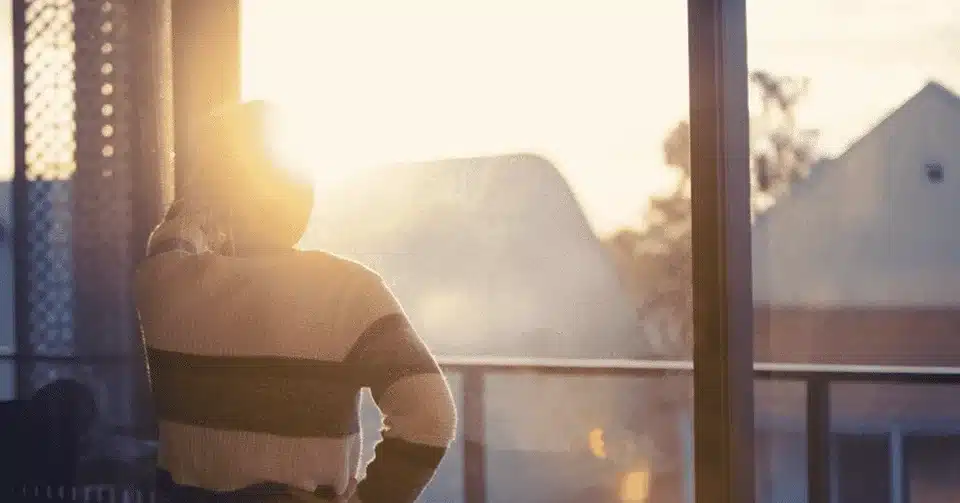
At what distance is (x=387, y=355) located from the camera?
3.58 feet

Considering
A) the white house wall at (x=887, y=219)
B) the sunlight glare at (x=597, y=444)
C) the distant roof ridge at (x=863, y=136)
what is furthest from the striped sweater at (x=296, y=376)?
the white house wall at (x=887, y=219)

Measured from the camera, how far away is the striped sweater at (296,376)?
1098 mm

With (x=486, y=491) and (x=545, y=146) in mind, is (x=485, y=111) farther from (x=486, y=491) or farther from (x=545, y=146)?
(x=545, y=146)

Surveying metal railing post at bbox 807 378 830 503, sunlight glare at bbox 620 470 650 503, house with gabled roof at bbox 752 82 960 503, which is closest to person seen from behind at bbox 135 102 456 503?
metal railing post at bbox 807 378 830 503

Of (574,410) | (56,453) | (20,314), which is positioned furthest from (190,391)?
(574,410)

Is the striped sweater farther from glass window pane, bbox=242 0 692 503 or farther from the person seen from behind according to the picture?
glass window pane, bbox=242 0 692 503

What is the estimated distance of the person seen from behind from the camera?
3.61 feet

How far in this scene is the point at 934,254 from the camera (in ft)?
35.3

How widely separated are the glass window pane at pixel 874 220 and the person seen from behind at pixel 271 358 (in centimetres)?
301

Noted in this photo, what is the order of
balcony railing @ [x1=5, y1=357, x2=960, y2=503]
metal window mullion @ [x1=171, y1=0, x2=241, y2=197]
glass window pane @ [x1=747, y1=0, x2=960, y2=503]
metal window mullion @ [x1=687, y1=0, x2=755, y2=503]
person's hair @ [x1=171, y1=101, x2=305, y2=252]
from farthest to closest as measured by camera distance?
glass window pane @ [x1=747, y1=0, x2=960, y2=503] → balcony railing @ [x1=5, y1=357, x2=960, y2=503] → metal window mullion @ [x1=171, y1=0, x2=241, y2=197] → metal window mullion @ [x1=687, y1=0, x2=755, y2=503] → person's hair @ [x1=171, y1=101, x2=305, y2=252]

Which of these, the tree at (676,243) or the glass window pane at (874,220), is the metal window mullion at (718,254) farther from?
the glass window pane at (874,220)

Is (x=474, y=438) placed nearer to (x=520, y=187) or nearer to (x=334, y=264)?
(x=334, y=264)

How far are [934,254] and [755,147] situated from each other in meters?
9.91

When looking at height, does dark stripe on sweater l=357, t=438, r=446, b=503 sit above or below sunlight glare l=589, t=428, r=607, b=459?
above
